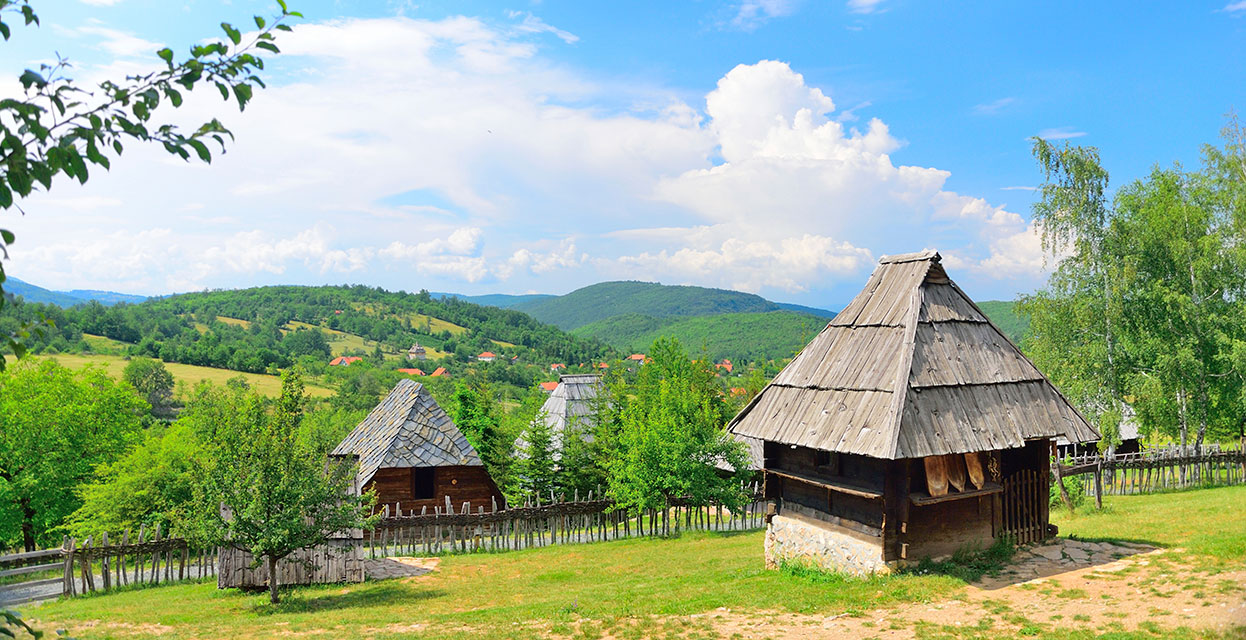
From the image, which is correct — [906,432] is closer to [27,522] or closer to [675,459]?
[675,459]

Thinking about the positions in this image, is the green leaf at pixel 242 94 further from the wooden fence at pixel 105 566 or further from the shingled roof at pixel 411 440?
the shingled roof at pixel 411 440

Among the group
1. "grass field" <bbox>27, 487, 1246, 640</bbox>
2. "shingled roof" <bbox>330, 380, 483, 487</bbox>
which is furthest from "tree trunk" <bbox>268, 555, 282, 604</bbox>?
"shingled roof" <bbox>330, 380, 483, 487</bbox>

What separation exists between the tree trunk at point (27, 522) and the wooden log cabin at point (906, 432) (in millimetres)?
30145

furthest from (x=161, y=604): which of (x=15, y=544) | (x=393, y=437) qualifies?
(x=15, y=544)

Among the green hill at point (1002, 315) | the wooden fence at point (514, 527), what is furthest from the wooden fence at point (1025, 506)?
the green hill at point (1002, 315)

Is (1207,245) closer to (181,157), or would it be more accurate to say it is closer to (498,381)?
(181,157)

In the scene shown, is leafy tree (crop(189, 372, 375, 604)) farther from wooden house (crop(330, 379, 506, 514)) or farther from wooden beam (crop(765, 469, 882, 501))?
wooden beam (crop(765, 469, 882, 501))

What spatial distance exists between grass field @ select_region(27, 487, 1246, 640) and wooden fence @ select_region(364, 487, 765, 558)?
2040 mm

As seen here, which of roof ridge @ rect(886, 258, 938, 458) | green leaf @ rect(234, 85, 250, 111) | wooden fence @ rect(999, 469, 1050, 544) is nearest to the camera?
green leaf @ rect(234, 85, 250, 111)

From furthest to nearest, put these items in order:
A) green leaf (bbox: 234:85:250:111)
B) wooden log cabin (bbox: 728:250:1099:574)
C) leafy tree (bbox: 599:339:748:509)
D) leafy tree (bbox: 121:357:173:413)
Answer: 1. leafy tree (bbox: 121:357:173:413)
2. leafy tree (bbox: 599:339:748:509)
3. wooden log cabin (bbox: 728:250:1099:574)
4. green leaf (bbox: 234:85:250:111)

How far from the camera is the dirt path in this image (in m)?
9.61

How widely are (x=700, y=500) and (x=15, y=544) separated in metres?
30.6

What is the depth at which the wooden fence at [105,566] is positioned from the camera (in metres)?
16.8

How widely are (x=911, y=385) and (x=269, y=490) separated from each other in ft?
39.7
